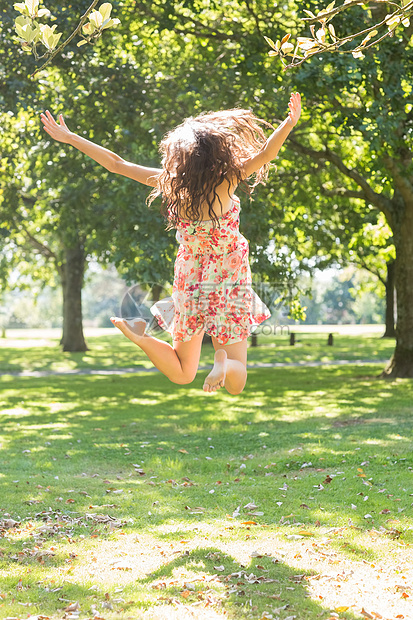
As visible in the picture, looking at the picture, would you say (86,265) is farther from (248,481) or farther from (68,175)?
(248,481)

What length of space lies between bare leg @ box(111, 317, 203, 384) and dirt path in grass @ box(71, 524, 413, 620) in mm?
1330

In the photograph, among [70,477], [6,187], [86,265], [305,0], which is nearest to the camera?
[70,477]

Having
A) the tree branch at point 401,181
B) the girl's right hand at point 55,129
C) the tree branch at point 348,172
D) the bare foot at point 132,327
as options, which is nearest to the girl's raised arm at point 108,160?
the girl's right hand at point 55,129

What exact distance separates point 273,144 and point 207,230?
71 centimetres

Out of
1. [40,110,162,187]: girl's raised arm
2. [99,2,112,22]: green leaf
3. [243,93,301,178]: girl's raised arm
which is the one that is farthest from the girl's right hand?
[243,93,301,178]: girl's raised arm

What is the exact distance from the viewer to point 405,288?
594 inches

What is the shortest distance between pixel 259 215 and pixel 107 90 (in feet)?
13.1

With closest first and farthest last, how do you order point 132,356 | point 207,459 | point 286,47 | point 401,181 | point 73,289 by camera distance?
point 286,47 < point 207,459 < point 401,181 < point 73,289 < point 132,356

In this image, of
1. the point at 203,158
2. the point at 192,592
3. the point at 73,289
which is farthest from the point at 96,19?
the point at 73,289

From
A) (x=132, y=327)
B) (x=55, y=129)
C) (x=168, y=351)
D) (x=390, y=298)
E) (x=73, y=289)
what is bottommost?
(x=168, y=351)

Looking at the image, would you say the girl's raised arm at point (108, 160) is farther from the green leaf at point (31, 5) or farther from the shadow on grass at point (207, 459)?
the shadow on grass at point (207, 459)

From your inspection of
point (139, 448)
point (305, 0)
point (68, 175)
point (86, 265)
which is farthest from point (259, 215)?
point (86, 265)

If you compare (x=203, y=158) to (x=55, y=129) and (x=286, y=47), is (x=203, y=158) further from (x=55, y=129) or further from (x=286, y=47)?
(x=55, y=129)

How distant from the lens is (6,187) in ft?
63.3
